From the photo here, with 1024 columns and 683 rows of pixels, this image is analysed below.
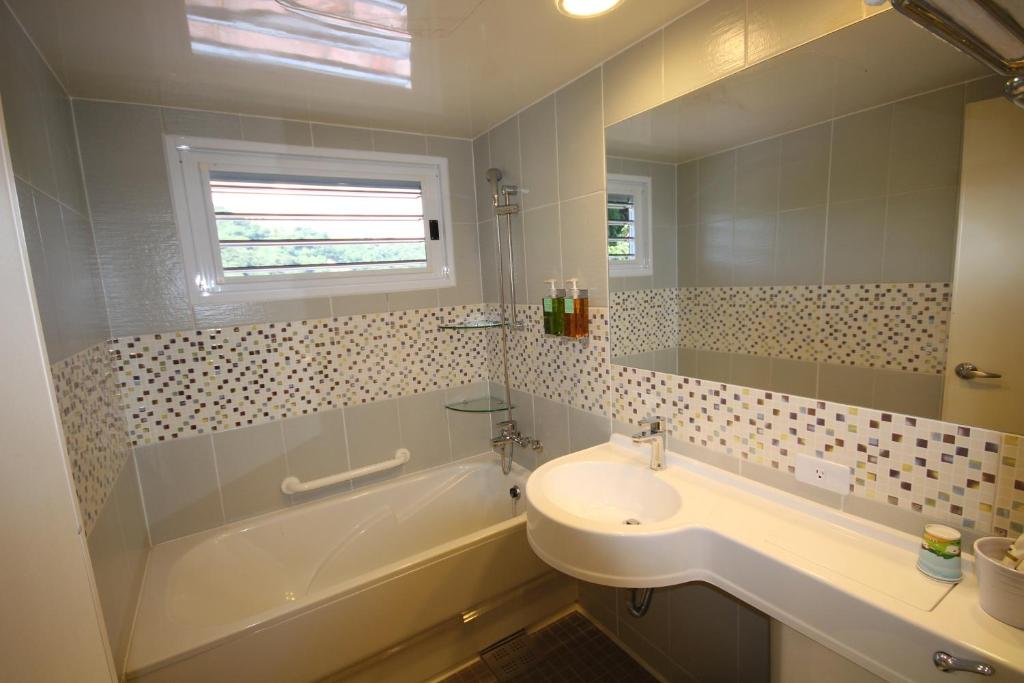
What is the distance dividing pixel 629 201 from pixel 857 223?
2.17ft

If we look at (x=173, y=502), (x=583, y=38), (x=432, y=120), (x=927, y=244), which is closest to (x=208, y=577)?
(x=173, y=502)

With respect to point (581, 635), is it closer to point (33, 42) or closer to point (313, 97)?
point (313, 97)

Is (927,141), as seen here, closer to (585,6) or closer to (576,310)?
(585,6)

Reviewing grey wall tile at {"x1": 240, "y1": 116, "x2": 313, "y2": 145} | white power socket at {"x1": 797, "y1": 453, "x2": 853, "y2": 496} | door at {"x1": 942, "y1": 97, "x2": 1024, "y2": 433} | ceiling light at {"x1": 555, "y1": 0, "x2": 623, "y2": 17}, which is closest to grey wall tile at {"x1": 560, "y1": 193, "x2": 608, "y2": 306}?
ceiling light at {"x1": 555, "y1": 0, "x2": 623, "y2": 17}

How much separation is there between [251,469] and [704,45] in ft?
7.34

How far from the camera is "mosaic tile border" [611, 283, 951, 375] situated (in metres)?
0.93

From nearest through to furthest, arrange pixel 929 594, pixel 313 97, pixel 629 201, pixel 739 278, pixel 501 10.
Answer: pixel 929 594 → pixel 501 10 → pixel 739 278 → pixel 629 201 → pixel 313 97

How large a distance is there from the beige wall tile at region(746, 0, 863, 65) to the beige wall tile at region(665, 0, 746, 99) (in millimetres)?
28

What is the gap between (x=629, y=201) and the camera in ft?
4.92

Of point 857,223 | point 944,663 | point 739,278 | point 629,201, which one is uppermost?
point 629,201

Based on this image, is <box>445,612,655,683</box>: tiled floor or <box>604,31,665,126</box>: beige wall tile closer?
<box>604,31,665,126</box>: beige wall tile

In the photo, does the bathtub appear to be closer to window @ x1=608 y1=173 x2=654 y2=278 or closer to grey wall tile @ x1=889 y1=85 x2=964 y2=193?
window @ x1=608 y1=173 x2=654 y2=278

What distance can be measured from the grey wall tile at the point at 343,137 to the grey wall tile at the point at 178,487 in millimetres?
1345

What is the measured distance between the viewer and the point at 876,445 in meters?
0.97
